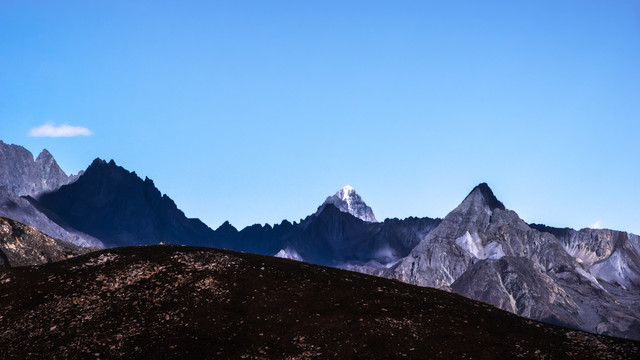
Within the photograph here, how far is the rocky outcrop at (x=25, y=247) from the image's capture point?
83312 millimetres

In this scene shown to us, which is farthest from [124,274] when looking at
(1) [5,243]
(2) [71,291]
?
(1) [5,243]

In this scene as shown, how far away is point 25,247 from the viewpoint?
85.7m

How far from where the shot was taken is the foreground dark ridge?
43656 millimetres

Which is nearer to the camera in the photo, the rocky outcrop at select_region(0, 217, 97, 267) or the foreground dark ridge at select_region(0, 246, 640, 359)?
the foreground dark ridge at select_region(0, 246, 640, 359)

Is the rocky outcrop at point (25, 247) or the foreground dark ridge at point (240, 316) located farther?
the rocky outcrop at point (25, 247)

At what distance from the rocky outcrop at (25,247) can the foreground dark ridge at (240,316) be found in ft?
100.0

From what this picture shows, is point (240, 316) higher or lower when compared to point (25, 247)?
lower

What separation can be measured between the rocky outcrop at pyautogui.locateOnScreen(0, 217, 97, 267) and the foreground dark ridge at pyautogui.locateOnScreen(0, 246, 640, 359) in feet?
100.0

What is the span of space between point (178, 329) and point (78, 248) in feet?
203

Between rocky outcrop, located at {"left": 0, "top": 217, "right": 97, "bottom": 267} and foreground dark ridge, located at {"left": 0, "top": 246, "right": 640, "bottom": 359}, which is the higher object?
rocky outcrop, located at {"left": 0, "top": 217, "right": 97, "bottom": 267}

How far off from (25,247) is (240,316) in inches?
1904

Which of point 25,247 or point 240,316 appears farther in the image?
point 25,247

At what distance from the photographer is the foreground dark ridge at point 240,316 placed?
143ft

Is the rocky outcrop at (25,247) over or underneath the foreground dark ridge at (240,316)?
over
